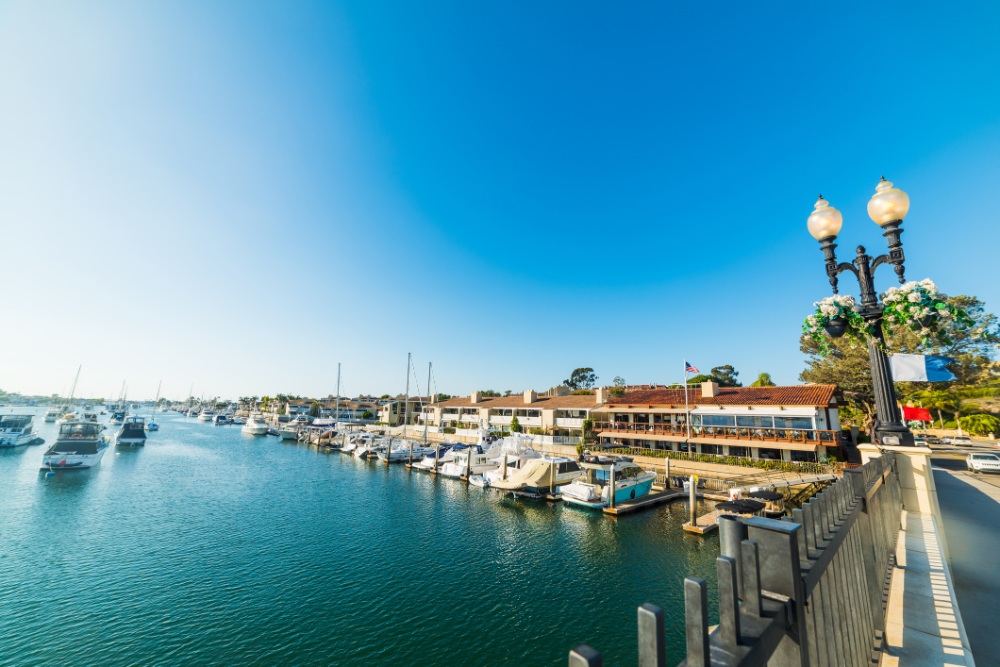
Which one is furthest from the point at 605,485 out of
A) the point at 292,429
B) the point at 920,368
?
the point at 292,429

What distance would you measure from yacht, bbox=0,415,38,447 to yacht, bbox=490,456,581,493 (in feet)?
223

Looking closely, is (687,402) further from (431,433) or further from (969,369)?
(431,433)

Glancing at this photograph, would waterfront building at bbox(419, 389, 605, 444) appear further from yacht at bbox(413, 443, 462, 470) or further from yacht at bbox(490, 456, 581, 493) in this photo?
yacht at bbox(490, 456, 581, 493)

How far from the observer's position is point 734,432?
3528 centimetres

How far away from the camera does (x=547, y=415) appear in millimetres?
54406

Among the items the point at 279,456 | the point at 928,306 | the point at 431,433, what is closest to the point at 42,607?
the point at 928,306

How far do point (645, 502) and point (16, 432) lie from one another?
79.9 metres

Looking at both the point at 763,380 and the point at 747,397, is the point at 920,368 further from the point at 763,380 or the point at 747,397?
the point at 763,380

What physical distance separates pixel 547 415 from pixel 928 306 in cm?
4866

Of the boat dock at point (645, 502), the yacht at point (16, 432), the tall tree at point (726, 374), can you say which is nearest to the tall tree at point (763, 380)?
the tall tree at point (726, 374)

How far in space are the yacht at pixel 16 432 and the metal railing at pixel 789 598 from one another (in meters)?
83.9

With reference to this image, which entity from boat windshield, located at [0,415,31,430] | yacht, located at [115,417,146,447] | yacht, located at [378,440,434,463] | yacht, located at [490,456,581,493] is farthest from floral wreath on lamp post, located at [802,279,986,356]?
boat windshield, located at [0,415,31,430]

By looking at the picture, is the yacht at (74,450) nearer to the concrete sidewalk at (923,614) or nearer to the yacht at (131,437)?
the yacht at (131,437)

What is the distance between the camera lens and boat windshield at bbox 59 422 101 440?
135 ft
